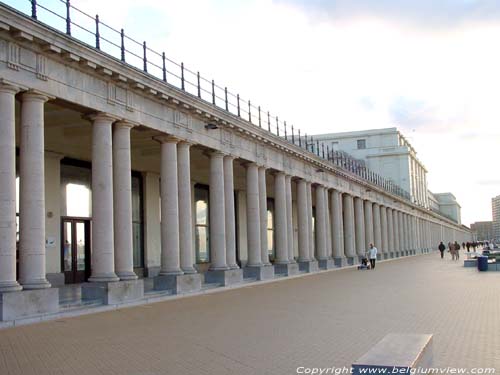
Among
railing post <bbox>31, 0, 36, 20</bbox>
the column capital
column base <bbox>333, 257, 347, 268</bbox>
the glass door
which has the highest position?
railing post <bbox>31, 0, 36, 20</bbox>

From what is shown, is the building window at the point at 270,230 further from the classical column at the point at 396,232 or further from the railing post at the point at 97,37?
the railing post at the point at 97,37

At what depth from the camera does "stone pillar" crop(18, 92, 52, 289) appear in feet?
51.5

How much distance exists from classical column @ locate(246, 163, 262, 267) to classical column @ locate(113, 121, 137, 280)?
1104 cm

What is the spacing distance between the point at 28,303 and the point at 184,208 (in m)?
9.91

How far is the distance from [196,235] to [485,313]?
25.7m

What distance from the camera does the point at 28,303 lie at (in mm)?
14836

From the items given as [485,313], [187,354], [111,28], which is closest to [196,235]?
[111,28]

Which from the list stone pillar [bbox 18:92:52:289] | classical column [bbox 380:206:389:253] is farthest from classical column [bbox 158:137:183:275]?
classical column [bbox 380:206:389:253]

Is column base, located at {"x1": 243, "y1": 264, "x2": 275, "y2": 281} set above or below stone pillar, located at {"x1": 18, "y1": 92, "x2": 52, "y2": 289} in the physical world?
below

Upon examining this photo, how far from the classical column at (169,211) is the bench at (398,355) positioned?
15.3 meters

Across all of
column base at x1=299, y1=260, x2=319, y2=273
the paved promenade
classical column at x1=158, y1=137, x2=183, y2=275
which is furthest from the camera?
column base at x1=299, y1=260, x2=319, y2=273

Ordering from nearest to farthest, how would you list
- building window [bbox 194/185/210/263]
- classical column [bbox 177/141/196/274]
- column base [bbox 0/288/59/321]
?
1. column base [bbox 0/288/59/321]
2. classical column [bbox 177/141/196/274]
3. building window [bbox 194/185/210/263]

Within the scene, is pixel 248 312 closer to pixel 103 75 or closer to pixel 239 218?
pixel 103 75

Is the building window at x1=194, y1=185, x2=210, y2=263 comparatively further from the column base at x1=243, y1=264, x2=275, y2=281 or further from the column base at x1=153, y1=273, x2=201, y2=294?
the column base at x1=153, y1=273, x2=201, y2=294
